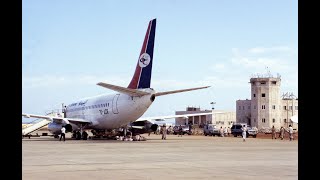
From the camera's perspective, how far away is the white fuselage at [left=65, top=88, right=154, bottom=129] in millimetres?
33969

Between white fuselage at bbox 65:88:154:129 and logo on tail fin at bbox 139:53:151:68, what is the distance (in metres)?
2.12

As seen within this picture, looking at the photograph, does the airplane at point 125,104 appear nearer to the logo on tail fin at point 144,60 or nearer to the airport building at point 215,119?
the logo on tail fin at point 144,60

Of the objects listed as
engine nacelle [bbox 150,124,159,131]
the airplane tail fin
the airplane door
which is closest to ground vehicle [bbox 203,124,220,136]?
engine nacelle [bbox 150,124,159,131]

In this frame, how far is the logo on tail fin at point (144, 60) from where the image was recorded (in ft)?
112

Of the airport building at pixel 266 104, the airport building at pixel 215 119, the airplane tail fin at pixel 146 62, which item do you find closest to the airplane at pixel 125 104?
the airplane tail fin at pixel 146 62

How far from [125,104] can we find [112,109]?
2.18 m

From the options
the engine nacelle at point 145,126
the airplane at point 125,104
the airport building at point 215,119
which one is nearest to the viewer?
the airplane at point 125,104
